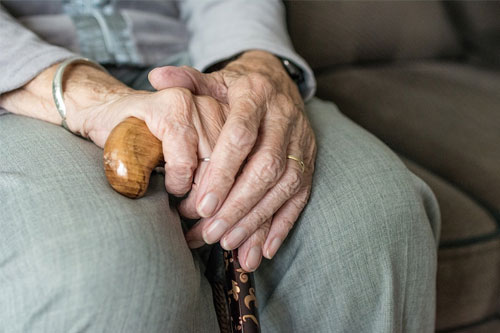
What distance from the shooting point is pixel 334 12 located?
1.29 metres

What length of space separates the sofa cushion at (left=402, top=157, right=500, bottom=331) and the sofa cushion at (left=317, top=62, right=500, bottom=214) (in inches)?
2.0

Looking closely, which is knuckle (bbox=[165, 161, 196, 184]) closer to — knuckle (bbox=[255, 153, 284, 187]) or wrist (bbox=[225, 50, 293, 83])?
knuckle (bbox=[255, 153, 284, 187])

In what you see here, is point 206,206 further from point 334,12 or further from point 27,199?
point 334,12

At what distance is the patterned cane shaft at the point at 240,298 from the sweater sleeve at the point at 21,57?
0.37 m

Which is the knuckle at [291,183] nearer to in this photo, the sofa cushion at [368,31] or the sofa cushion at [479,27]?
the sofa cushion at [368,31]

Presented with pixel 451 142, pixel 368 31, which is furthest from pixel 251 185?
pixel 368 31

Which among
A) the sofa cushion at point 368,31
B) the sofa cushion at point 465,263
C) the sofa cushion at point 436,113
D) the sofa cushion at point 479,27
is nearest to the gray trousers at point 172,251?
the sofa cushion at point 465,263

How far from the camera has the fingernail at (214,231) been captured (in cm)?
51

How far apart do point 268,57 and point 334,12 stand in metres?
0.60

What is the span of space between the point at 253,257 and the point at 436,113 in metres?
0.77

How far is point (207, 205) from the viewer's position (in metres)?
0.50

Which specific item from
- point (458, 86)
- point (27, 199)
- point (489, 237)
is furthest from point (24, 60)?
point (458, 86)

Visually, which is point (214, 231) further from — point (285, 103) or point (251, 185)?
point (285, 103)

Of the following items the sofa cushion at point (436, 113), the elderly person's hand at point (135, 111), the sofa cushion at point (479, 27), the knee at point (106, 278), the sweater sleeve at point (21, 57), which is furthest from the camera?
the sofa cushion at point (479, 27)
